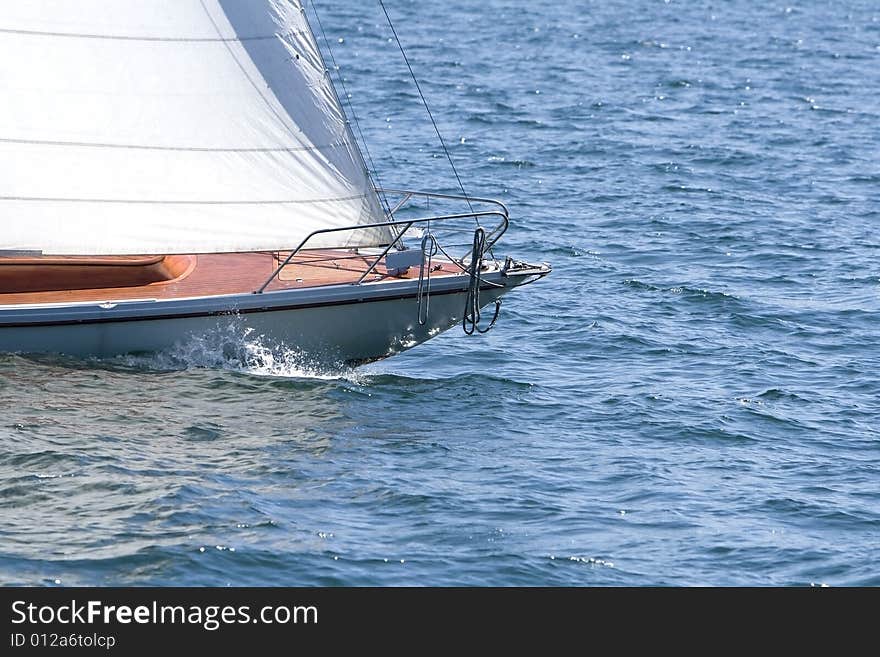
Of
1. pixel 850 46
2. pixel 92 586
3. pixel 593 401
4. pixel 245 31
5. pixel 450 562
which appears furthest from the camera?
pixel 850 46

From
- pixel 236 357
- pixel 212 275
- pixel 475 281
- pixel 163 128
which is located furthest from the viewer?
pixel 212 275

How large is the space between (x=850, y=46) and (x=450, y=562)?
44.4 meters

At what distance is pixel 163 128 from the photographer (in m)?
16.5

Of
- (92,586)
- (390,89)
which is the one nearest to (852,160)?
(390,89)

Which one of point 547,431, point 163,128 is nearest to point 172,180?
point 163,128

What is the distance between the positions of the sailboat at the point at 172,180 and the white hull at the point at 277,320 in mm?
21

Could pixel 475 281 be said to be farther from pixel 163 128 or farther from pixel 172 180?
pixel 163 128

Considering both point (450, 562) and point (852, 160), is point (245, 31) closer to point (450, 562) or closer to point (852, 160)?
point (450, 562)

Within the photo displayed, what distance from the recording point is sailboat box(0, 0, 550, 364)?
1616cm

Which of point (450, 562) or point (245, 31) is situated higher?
point (245, 31)

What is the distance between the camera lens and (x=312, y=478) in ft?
48.9

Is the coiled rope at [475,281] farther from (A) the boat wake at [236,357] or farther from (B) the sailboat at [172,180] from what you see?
(A) the boat wake at [236,357]

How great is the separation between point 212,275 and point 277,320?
4.44ft
